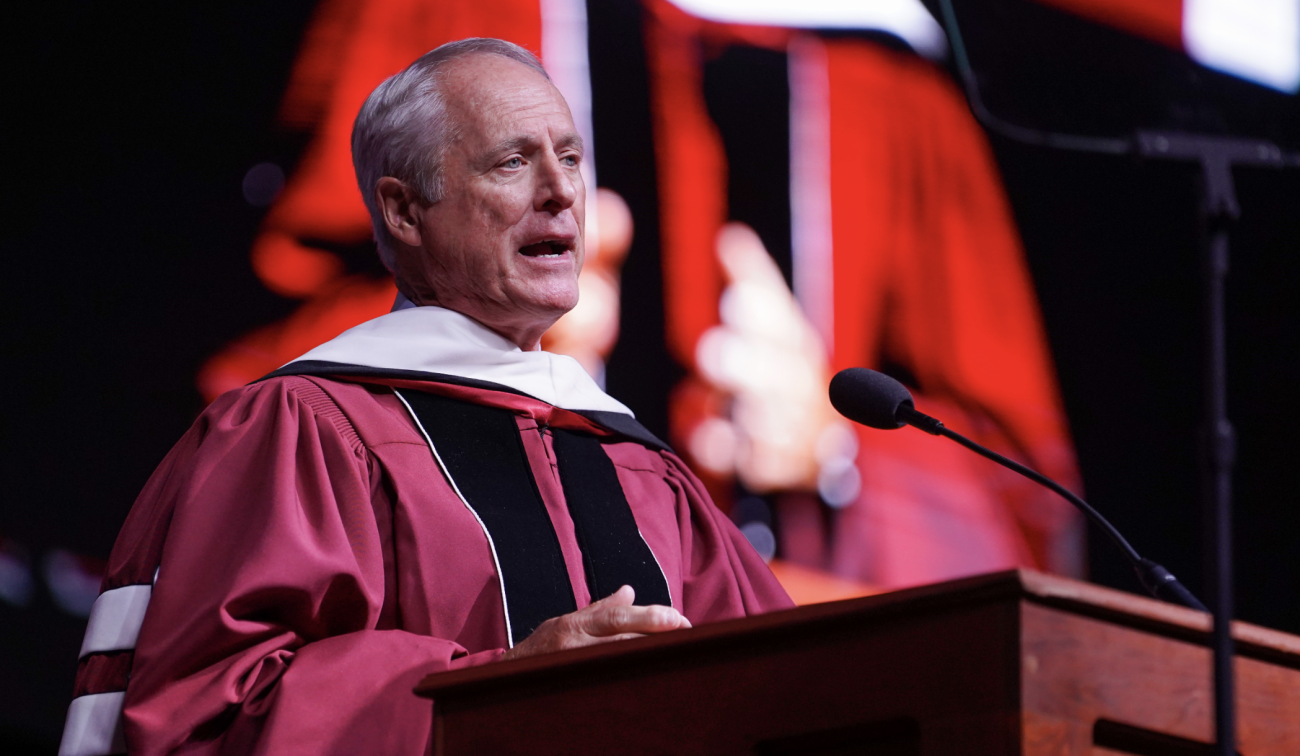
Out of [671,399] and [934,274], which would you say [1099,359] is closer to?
[934,274]

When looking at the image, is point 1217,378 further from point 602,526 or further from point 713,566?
point 713,566

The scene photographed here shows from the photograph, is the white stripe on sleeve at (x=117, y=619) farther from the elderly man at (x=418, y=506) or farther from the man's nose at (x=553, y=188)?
the man's nose at (x=553, y=188)

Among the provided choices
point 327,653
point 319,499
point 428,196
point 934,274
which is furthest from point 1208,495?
point 934,274

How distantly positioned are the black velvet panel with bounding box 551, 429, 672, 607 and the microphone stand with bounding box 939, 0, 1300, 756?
3.32ft

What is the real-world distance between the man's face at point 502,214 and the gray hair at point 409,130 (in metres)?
0.02

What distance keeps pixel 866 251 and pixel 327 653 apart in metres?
2.68

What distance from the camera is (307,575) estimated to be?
1.83 m

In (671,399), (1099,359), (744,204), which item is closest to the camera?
(671,399)

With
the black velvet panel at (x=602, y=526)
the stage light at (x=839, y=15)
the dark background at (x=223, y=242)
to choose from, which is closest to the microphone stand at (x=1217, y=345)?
the dark background at (x=223, y=242)

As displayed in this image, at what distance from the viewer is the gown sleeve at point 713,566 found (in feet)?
8.16

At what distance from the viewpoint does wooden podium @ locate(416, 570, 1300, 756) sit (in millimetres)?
1195

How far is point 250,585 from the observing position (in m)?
1.80

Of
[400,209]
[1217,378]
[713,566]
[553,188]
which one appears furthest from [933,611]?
[400,209]

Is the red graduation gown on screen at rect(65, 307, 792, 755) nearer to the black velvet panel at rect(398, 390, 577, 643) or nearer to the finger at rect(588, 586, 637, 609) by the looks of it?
the black velvet panel at rect(398, 390, 577, 643)
